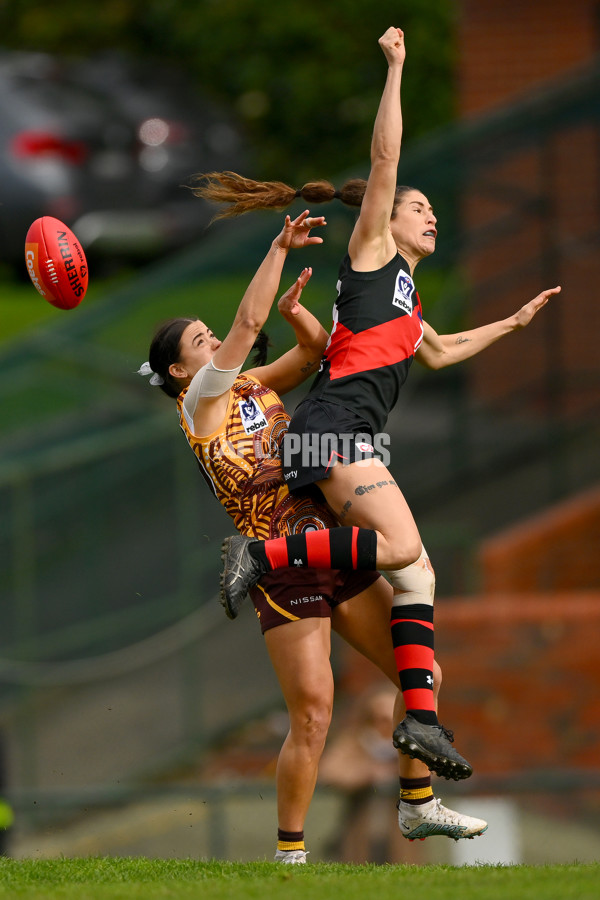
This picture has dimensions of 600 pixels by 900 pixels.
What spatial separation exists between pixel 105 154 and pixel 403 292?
10.2 meters

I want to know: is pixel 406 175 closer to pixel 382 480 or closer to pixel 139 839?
pixel 139 839

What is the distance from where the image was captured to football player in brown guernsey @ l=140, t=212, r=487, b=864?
5344 mm

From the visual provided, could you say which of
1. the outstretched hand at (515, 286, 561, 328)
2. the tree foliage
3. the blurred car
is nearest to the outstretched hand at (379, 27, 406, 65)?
the outstretched hand at (515, 286, 561, 328)

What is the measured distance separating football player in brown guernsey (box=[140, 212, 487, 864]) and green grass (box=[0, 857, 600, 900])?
21 centimetres

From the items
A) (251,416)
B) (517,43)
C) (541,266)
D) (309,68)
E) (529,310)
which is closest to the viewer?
(251,416)

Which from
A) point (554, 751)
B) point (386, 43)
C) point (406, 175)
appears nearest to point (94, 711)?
point (554, 751)

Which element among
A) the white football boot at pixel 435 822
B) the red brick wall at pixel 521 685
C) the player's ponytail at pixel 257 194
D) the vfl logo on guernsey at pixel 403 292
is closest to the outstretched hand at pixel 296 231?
the player's ponytail at pixel 257 194

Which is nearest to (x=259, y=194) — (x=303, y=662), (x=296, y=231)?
(x=296, y=231)

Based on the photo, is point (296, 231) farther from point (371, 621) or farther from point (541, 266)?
point (541, 266)

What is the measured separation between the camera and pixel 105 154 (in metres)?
15.0

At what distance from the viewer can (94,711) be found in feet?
33.9

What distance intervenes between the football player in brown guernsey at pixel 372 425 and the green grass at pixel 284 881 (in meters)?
0.47

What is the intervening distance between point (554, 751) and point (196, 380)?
220 inches

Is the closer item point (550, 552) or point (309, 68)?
point (550, 552)
